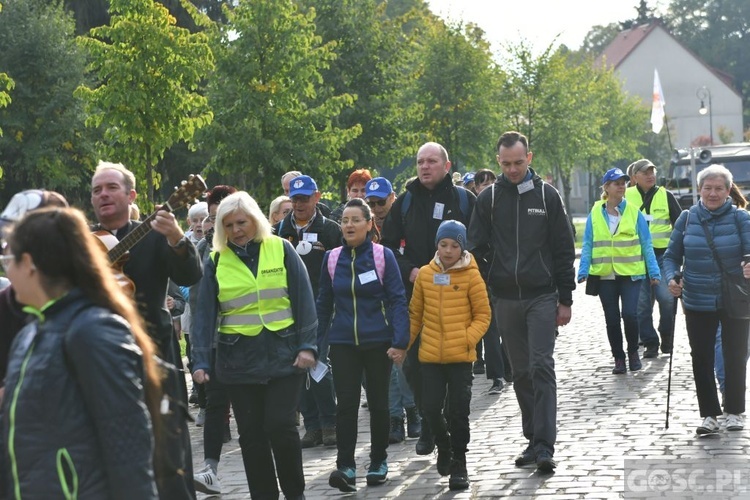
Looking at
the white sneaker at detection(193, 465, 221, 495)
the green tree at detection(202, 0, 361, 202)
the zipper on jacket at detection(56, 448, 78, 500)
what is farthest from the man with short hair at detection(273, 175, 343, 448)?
the green tree at detection(202, 0, 361, 202)

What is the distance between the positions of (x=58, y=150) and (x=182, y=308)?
29.9m

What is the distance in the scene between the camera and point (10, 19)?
4041cm

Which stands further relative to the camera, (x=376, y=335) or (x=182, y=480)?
(x=376, y=335)

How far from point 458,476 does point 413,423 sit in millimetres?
2447

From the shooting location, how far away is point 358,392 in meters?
8.45

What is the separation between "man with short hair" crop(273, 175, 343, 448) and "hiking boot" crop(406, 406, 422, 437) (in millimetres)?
622

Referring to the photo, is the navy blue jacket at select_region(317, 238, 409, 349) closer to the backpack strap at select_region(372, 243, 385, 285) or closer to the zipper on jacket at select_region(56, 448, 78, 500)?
the backpack strap at select_region(372, 243, 385, 285)

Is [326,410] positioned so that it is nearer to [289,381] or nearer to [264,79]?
[289,381]

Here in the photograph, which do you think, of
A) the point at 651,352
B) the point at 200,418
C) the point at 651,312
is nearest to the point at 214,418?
the point at 200,418

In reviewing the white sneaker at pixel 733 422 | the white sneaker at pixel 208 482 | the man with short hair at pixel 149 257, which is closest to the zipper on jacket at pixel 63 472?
the man with short hair at pixel 149 257

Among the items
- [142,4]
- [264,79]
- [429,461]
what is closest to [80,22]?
[264,79]

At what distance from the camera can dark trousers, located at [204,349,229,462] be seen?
28.7 ft

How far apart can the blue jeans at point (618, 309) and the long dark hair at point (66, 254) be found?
384 inches

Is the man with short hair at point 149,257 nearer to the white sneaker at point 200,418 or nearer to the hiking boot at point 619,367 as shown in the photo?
the white sneaker at point 200,418
